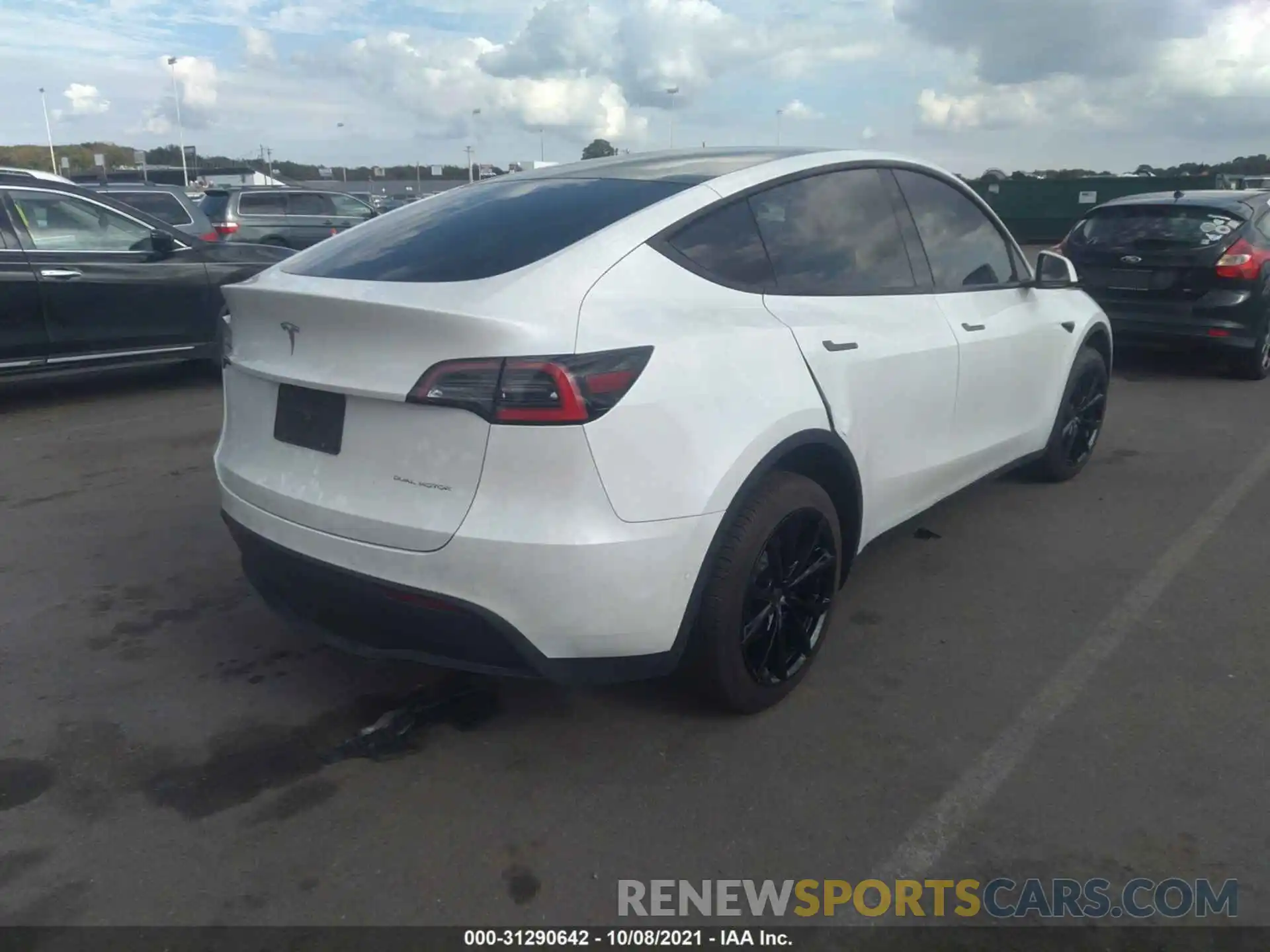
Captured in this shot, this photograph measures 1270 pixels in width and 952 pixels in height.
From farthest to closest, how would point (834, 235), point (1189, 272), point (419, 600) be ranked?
1. point (1189, 272)
2. point (834, 235)
3. point (419, 600)

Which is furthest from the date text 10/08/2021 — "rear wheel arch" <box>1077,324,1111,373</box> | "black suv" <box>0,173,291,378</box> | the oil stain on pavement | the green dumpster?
the green dumpster

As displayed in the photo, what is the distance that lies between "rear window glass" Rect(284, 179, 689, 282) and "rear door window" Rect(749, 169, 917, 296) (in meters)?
0.41

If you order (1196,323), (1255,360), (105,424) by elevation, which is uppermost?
(1196,323)

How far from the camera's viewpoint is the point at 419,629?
2.77 metres

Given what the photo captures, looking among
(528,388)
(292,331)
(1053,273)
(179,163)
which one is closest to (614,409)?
(528,388)

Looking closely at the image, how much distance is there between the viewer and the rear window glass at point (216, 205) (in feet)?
50.8

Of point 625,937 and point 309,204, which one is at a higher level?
point 309,204

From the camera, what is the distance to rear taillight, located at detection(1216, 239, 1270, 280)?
821 cm

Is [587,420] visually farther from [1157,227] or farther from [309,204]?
[309,204]

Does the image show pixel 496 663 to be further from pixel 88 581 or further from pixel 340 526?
pixel 88 581

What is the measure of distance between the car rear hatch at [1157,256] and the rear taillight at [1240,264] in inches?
1.6

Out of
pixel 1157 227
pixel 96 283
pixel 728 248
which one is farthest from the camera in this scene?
pixel 1157 227

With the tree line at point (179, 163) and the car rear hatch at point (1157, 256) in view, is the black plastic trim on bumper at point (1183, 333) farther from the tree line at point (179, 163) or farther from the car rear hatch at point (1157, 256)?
the tree line at point (179, 163)
